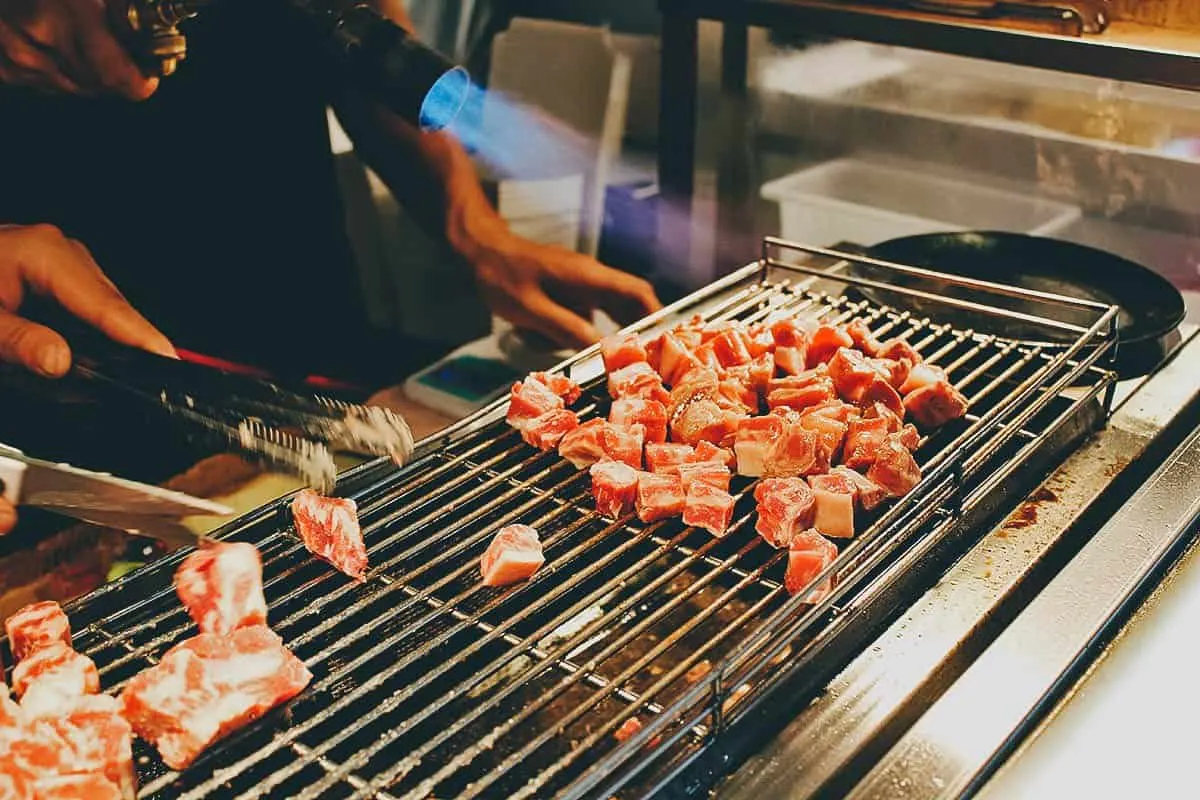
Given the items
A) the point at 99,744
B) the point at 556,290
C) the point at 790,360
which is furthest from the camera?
the point at 556,290

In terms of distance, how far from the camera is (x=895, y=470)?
217cm

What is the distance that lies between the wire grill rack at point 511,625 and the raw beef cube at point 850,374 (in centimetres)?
21

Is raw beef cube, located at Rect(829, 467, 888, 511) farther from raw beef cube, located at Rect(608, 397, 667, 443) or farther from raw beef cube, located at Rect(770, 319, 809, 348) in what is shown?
raw beef cube, located at Rect(770, 319, 809, 348)

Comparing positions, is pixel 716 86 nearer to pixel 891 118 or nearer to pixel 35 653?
pixel 891 118

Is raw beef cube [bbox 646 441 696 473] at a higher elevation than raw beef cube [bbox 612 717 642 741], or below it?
higher

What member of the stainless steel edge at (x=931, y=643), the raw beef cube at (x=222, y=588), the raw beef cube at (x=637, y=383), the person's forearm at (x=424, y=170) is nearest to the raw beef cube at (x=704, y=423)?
the raw beef cube at (x=637, y=383)

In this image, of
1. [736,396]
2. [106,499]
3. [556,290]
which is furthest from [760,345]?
[106,499]

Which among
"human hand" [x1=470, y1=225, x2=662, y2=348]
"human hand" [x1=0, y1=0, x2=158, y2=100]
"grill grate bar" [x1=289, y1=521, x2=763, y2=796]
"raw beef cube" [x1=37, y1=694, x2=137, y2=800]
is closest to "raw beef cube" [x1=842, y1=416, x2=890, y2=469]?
"grill grate bar" [x1=289, y1=521, x2=763, y2=796]

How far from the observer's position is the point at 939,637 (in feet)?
6.23

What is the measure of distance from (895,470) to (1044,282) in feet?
3.90

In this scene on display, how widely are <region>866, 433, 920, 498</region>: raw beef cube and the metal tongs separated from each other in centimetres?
92

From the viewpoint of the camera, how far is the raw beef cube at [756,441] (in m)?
2.27

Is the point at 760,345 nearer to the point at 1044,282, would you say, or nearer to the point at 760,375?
the point at 760,375

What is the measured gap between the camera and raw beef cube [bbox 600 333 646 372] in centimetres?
264
